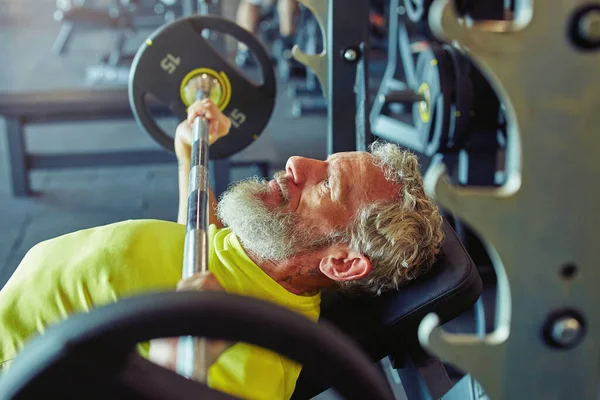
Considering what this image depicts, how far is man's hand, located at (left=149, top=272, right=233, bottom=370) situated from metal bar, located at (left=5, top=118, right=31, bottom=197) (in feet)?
8.32

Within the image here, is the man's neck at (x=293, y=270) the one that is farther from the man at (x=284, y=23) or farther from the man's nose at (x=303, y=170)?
the man at (x=284, y=23)

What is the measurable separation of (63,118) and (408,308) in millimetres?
2463

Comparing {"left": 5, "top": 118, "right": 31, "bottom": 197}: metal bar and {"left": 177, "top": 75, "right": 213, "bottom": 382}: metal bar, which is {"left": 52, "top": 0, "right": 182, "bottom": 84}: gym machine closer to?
{"left": 5, "top": 118, "right": 31, "bottom": 197}: metal bar

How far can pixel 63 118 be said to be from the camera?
310 centimetres

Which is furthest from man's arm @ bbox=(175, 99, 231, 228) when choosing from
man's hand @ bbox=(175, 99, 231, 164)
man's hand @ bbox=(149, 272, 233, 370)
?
man's hand @ bbox=(149, 272, 233, 370)

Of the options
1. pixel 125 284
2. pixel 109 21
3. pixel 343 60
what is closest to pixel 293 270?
pixel 125 284

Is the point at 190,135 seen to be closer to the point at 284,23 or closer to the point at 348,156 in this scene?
the point at 348,156

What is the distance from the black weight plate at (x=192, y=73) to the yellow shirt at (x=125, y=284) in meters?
0.60

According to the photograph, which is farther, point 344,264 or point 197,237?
point 344,264

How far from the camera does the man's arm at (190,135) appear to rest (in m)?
1.51

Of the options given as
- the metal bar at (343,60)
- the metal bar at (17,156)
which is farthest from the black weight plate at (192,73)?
the metal bar at (17,156)

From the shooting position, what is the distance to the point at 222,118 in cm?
159

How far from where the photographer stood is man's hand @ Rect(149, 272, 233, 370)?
613 millimetres

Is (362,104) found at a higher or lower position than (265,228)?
higher
